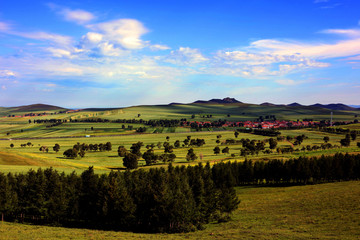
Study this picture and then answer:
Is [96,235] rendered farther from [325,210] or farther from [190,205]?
[325,210]

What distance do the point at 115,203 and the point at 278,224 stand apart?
31765 millimetres

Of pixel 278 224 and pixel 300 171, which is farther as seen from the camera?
pixel 300 171

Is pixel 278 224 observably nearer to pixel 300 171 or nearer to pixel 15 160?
pixel 300 171

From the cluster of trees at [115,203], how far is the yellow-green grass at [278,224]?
419 centimetres

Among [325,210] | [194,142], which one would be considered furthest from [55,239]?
[194,142]

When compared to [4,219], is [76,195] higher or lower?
higher

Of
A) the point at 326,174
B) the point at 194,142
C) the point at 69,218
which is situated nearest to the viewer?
the point at 69,218

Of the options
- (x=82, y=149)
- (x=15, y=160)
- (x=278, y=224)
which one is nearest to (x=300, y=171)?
(x=278, y=224)

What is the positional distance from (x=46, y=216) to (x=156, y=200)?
83.5 ft

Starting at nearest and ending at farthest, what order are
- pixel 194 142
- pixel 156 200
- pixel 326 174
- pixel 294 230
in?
pixel 294 230
pixel 156 200
pixel 326 174
pixel 194 142

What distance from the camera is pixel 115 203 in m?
52.3

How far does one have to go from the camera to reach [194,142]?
19400cm

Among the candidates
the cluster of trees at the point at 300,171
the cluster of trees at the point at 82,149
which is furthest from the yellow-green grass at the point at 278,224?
the cluster of trees at the point at 82,149

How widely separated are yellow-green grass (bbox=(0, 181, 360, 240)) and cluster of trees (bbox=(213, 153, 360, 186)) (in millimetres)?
22903
